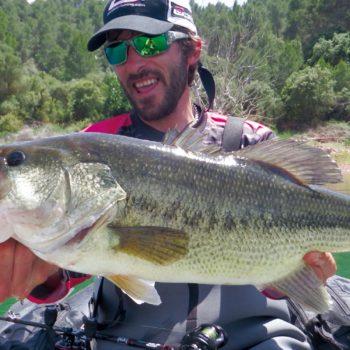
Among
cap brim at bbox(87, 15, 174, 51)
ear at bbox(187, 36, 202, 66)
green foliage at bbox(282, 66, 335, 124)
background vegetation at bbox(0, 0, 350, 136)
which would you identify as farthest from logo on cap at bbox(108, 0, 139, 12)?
green foliage at bbox(282, 66, 335, 124)

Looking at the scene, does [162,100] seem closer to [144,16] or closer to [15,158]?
[144,16]

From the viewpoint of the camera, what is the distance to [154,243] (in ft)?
5.28

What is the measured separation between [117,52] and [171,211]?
190cm

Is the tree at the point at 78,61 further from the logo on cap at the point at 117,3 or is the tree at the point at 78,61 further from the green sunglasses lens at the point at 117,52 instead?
the green sunglasses lens at the point at 117,52

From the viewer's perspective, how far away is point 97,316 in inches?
101

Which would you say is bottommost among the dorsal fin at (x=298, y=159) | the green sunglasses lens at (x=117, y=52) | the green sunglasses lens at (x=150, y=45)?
the dorsal fin at (x=298, y=159)

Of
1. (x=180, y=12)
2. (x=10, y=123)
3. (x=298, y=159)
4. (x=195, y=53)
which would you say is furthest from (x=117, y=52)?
(x=10, y=123)

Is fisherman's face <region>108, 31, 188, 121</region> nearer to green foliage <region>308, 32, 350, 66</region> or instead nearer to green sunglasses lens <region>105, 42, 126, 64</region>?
green sunglasses lens <region>105, 42, 126, 64</region>

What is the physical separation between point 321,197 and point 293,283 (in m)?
0.47

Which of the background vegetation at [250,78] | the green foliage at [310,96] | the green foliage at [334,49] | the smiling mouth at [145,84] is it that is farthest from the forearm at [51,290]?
the green foliage at [334,49]

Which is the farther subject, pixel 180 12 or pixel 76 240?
pixel 180 12

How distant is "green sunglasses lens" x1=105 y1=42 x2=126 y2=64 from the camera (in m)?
3.02

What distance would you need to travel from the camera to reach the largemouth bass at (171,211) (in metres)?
1.58

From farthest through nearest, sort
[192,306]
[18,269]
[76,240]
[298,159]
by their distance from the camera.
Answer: [192,306] → [298,159] → [18,269] → [76,240]
